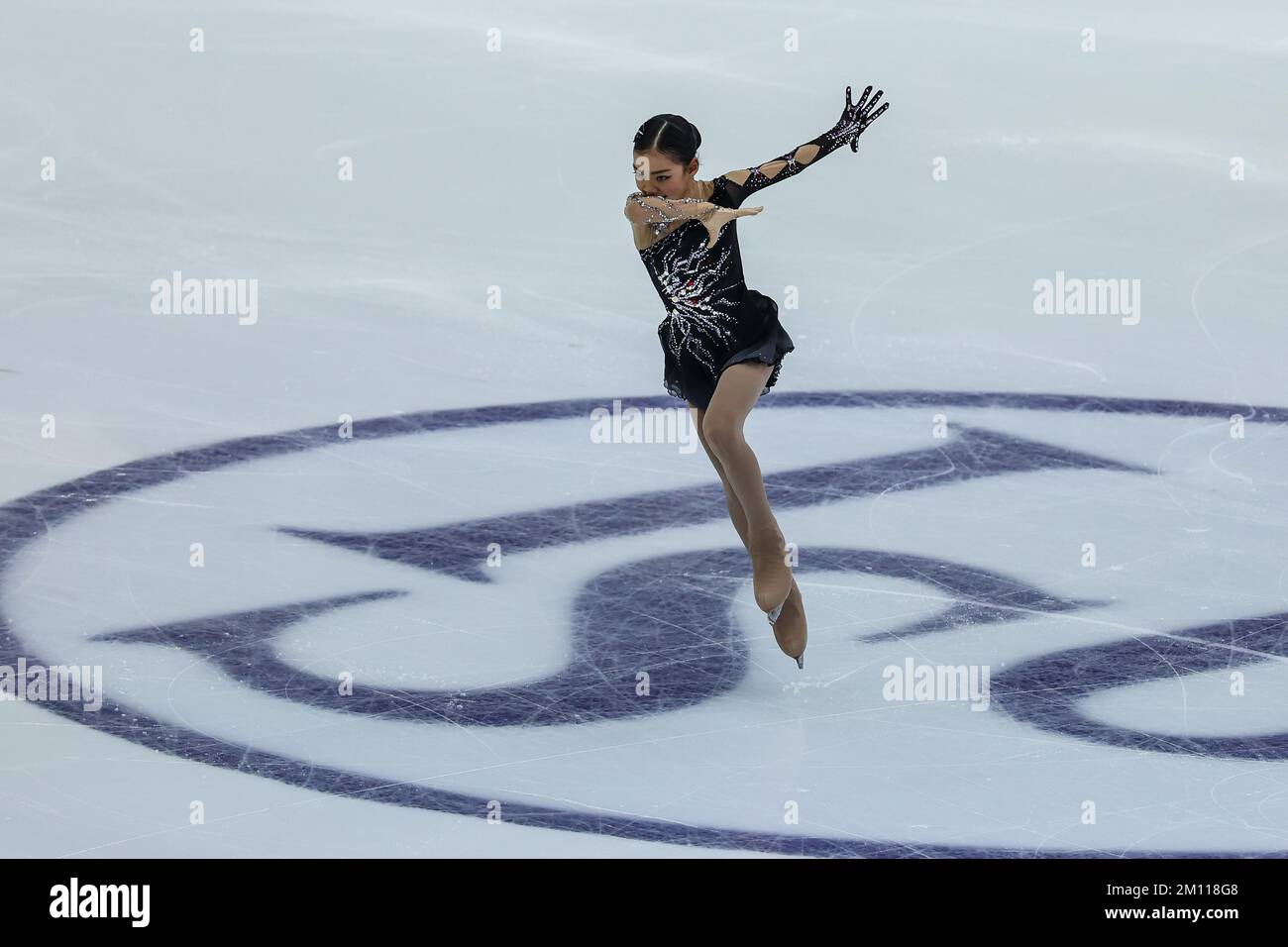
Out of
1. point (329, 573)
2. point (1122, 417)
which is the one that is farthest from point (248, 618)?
point (1122, 417)

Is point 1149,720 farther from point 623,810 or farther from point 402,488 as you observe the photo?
point 402,488

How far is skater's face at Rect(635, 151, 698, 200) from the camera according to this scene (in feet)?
18.1

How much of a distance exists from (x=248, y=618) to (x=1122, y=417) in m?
4.26

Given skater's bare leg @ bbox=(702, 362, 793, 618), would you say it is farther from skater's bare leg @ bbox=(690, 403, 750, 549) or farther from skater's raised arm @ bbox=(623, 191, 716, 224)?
skater's raised arm @ bbox=(623, 191, 716, 224)

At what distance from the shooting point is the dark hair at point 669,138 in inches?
217

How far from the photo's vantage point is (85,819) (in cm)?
481

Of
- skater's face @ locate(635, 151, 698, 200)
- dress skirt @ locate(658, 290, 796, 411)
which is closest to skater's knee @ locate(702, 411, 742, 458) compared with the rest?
dress skirt @ locate(658, 290, 796, 411)

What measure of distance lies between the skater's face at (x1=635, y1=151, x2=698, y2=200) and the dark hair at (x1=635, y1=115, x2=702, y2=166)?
0.02 m

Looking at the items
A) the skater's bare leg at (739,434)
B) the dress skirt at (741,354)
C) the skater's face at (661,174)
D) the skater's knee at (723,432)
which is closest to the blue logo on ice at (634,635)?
the skater's bare leg at (739,434)

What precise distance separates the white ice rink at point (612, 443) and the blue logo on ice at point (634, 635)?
2cm

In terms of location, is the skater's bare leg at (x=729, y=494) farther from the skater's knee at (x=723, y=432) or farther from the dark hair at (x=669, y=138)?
the dark hair at (x=669, y=138)

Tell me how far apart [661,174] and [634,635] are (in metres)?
1.56

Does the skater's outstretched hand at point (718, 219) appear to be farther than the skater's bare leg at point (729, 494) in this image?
No

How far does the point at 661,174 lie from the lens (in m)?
5.55
